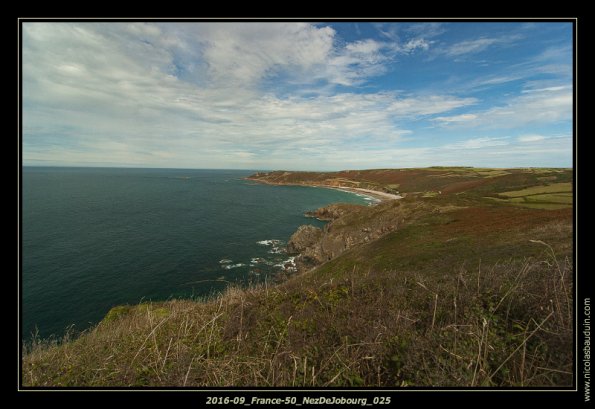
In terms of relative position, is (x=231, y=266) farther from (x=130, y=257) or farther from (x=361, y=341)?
(x=361, y=341)

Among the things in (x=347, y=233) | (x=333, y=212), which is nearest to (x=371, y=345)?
(x=347, y=233)

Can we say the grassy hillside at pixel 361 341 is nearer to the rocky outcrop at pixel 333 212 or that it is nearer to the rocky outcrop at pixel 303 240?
the rocky outcrop at pixel 303 240

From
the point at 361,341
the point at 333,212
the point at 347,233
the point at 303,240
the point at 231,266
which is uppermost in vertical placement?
the point at 361,341

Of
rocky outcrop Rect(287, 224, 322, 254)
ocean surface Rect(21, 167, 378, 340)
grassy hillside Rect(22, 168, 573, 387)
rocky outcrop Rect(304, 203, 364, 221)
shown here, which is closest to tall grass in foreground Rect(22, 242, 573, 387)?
grassy hillside Rect(22, 168, 573, 387)
